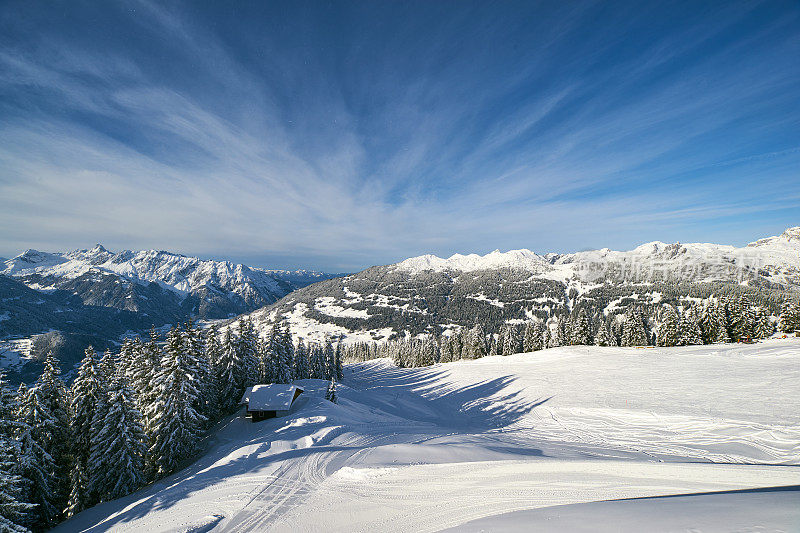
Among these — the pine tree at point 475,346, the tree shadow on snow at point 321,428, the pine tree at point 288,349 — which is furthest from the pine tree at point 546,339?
the pine tree at point 288,349

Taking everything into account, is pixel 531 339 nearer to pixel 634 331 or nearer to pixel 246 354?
pixel 634 331

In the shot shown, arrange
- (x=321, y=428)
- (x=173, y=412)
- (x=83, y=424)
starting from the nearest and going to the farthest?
(x=83, y=424), (x=321, y=428), (x=173, y=412)

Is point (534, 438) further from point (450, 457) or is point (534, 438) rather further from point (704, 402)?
point (704, 402)

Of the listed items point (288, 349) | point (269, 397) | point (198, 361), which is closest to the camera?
point (198, 361)

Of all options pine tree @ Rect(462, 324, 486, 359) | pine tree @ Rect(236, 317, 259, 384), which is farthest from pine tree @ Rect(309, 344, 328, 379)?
pine tree @ Rect(462, 324, 486, 359)

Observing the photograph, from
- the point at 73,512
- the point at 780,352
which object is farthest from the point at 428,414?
the point at 780,352

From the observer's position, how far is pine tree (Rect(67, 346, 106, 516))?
20.4 metres

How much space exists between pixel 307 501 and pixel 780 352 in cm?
5092

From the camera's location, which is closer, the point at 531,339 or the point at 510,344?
the point at 531,339

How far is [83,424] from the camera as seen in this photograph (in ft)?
67.4

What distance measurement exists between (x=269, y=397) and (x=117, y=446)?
12.6m

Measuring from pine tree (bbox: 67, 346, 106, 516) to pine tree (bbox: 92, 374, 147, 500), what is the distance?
917 mm

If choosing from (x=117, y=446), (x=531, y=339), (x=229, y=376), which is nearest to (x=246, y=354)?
(x=229, y=376)

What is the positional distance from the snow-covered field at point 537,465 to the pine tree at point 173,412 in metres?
2.53
